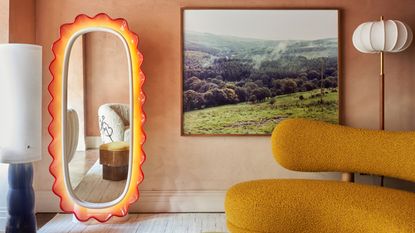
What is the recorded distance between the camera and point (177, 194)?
3.03 meters

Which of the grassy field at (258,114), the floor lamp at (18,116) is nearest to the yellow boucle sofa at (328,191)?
the grassy field at (258,114)

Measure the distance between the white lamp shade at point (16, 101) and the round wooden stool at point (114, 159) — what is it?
1.76 ft

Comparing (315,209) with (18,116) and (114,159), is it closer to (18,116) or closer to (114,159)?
(114,159)

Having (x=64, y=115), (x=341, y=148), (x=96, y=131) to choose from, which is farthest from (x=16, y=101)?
(x=341, y=148)

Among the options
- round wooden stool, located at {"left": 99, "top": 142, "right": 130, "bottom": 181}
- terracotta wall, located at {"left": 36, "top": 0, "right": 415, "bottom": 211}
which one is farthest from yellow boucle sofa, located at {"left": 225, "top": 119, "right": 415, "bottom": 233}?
round wooden stool, located at {"left": 99, "top": 142, "right": 130, "bottom": 181}

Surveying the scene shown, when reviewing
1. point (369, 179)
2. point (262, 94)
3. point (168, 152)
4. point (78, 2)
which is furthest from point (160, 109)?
point (369, 179)

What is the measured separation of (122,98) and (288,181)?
4.25 ft

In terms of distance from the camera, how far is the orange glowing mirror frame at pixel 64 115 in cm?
264

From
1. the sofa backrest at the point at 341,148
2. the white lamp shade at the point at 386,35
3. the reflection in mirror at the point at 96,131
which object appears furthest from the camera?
the reflection in mirror at the point at 96,131

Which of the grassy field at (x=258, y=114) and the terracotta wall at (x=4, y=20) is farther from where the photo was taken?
the grassy field at (x=258, y=114)

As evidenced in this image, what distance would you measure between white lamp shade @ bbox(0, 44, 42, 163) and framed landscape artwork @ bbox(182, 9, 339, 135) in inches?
44.5

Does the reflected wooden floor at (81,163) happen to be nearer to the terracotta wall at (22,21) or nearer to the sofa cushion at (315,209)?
the terracotta wall at (22,21)

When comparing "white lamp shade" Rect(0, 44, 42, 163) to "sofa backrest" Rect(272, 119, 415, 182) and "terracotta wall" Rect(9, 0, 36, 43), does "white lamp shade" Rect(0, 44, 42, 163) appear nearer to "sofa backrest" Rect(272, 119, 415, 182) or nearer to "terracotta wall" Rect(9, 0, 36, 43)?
"terracotta wall" Rect(9, 0, 36, 43)

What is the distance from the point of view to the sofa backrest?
2.21m
